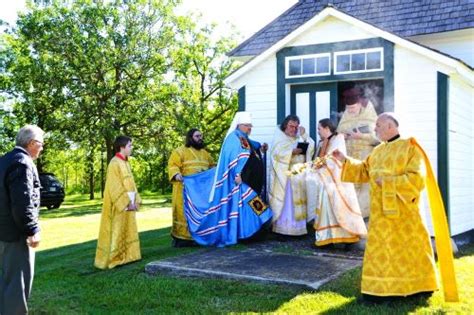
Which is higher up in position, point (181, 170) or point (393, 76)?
point (393, 76)

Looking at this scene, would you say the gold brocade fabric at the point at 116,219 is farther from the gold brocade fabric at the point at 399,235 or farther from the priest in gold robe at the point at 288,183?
the gold brocade fabric at the point at 399,235

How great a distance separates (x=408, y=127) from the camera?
999 cm

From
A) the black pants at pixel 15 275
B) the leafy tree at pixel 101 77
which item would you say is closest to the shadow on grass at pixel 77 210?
the leafy tree at pixel 101 77

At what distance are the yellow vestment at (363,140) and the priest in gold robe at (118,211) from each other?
3.91 metres

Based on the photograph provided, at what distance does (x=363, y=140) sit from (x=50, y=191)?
63.0ft

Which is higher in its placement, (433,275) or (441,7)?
(441,7)

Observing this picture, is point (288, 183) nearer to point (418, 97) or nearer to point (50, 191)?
point (418, 97)

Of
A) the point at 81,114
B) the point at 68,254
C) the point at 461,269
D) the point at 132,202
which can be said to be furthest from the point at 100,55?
the point at 461,269

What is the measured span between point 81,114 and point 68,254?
61.7 feet

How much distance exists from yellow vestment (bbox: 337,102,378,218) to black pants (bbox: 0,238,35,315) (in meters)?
6.34

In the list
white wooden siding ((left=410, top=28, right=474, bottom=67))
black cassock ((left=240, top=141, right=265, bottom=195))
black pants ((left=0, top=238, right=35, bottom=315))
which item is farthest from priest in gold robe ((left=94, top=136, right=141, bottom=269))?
white wooden siding ((left=410, top=28, right=474, bottom=67))

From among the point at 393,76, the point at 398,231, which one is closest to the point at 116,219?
the point at 398,231

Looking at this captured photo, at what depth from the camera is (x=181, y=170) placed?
Result: 1066 centimetres

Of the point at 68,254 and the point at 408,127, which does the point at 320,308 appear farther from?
the point at 68,254
